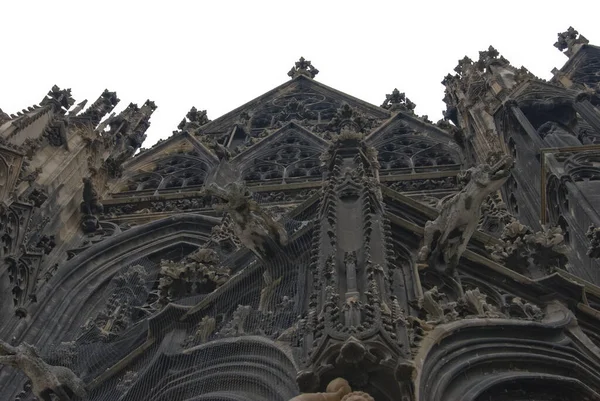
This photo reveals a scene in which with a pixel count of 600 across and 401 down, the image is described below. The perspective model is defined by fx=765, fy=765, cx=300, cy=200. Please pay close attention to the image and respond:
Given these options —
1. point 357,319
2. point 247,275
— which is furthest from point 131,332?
point 357,319

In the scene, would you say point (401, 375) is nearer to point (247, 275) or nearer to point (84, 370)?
point (247, 275)

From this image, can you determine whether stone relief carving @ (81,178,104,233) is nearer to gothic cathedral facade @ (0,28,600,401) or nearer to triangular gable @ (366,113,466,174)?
gothic cathedral facade @ (0,28,600,401)

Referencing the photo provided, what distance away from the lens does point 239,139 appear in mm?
19109

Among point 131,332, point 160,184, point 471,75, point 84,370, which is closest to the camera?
point 84,370

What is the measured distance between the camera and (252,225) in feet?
22.3

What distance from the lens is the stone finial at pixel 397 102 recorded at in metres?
19.4

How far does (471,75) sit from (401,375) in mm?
14051

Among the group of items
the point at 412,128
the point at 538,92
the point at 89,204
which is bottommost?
the point at 89,204

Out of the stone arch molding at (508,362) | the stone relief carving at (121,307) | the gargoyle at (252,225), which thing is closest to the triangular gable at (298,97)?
the stone relief carving at (121,307)

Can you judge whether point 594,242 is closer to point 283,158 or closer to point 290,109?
point 283,158

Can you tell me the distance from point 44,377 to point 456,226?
12.0ft

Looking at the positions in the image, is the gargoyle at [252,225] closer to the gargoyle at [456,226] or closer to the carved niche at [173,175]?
the gargoyle at [456,226]

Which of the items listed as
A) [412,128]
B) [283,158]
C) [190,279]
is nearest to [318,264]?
[190,279]

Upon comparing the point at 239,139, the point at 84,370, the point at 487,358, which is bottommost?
the point at 487,358
